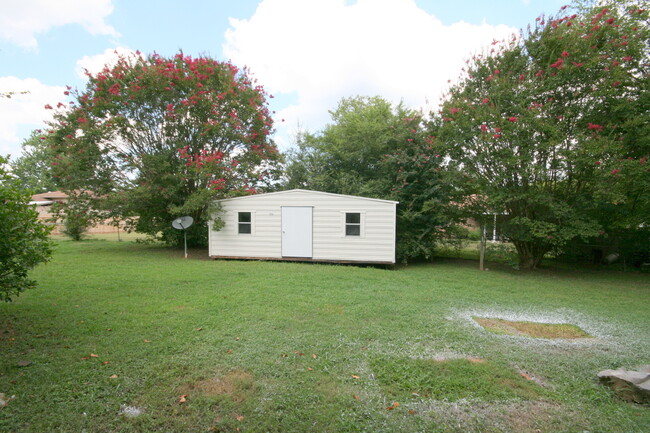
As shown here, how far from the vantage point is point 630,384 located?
2775mm

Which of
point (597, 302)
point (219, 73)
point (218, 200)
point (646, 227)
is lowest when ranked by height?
point (597, 302)

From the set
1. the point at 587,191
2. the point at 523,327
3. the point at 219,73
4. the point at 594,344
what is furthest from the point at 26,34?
the point at 587,191

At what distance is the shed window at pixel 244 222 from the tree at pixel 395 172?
166 inches

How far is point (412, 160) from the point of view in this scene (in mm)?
11445

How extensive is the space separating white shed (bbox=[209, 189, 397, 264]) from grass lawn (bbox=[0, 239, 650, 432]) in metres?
3.78

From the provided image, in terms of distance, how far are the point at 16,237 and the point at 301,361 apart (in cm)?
334

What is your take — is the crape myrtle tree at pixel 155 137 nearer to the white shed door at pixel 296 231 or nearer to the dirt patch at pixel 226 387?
the white shed door at pixel 296 231

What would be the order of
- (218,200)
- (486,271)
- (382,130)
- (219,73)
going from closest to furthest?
1. (486,271)
2. (218,200)
3. (219,73)
4. (382,130)

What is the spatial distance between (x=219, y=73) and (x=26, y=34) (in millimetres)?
5432

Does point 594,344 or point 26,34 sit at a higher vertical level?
point 26,34

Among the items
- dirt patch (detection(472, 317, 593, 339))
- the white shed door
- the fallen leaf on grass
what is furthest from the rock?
the white shed door

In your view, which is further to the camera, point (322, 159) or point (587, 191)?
point (322, 159)

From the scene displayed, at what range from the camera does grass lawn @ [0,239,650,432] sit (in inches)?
95.2

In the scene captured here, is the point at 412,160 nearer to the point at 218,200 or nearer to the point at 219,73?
the point at 218,200
